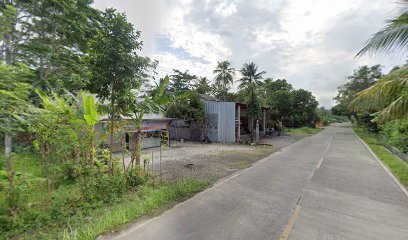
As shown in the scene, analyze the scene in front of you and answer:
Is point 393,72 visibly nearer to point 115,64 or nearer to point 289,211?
point 289,211

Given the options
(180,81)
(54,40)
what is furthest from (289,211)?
(180,81)

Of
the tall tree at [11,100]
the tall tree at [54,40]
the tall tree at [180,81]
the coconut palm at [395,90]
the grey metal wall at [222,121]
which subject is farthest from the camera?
the tall tree at [180,81]

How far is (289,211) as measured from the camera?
4.70m

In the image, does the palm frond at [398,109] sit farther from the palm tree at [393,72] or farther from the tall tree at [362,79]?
the tall tree at [362,79]

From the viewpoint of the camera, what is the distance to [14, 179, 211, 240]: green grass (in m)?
3.52

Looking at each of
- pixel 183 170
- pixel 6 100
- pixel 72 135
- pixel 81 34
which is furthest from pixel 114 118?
pixel 81 34

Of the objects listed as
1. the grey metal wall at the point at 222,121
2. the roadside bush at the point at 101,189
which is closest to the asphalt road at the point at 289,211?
the roadside bush at the point at 101,189

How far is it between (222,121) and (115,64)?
1347cm

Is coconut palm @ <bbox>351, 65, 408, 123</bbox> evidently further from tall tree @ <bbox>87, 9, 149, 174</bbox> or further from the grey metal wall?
the grey metal wall

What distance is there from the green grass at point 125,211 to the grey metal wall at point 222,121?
11742mm

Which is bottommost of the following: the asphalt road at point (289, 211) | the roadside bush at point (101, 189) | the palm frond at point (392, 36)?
the asphalt road at point (289, 211)

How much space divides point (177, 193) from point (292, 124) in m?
37.0

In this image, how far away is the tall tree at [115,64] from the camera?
17.2 feet

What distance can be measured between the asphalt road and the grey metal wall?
33.7 ft
